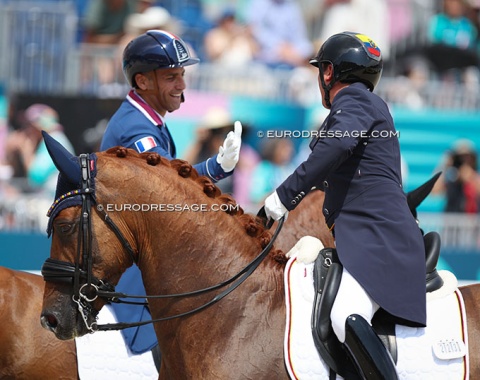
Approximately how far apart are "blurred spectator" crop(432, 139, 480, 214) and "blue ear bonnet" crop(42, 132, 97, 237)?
8.48m

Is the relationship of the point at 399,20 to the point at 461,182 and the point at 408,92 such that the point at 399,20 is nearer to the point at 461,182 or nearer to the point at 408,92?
the point at 408,92

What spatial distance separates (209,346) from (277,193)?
795mm

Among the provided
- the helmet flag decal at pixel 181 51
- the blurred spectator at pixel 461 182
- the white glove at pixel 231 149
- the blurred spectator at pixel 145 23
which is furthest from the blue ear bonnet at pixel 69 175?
the blurred spectator at pixel 461 182

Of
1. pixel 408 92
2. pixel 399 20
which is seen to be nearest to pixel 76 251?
pixel 408 92

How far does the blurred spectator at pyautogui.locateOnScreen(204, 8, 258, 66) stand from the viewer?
1280 cm

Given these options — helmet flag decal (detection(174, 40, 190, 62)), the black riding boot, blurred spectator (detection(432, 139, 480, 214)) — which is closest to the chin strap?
helmet flag decal (detection(174, 40, 190, 62))

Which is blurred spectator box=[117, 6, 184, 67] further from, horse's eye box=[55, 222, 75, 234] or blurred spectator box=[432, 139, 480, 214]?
horse's eye box=[55, 222, 75, 234]

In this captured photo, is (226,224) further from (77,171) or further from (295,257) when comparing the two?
(77,171)

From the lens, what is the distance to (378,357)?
3945 mm

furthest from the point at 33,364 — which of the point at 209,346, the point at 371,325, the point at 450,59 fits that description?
the point at 450,59

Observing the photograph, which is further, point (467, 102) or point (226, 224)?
point (467, 102)

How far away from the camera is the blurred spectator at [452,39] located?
13.6 meters

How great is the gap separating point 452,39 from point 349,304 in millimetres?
10605

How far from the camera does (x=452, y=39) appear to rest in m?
13.8
